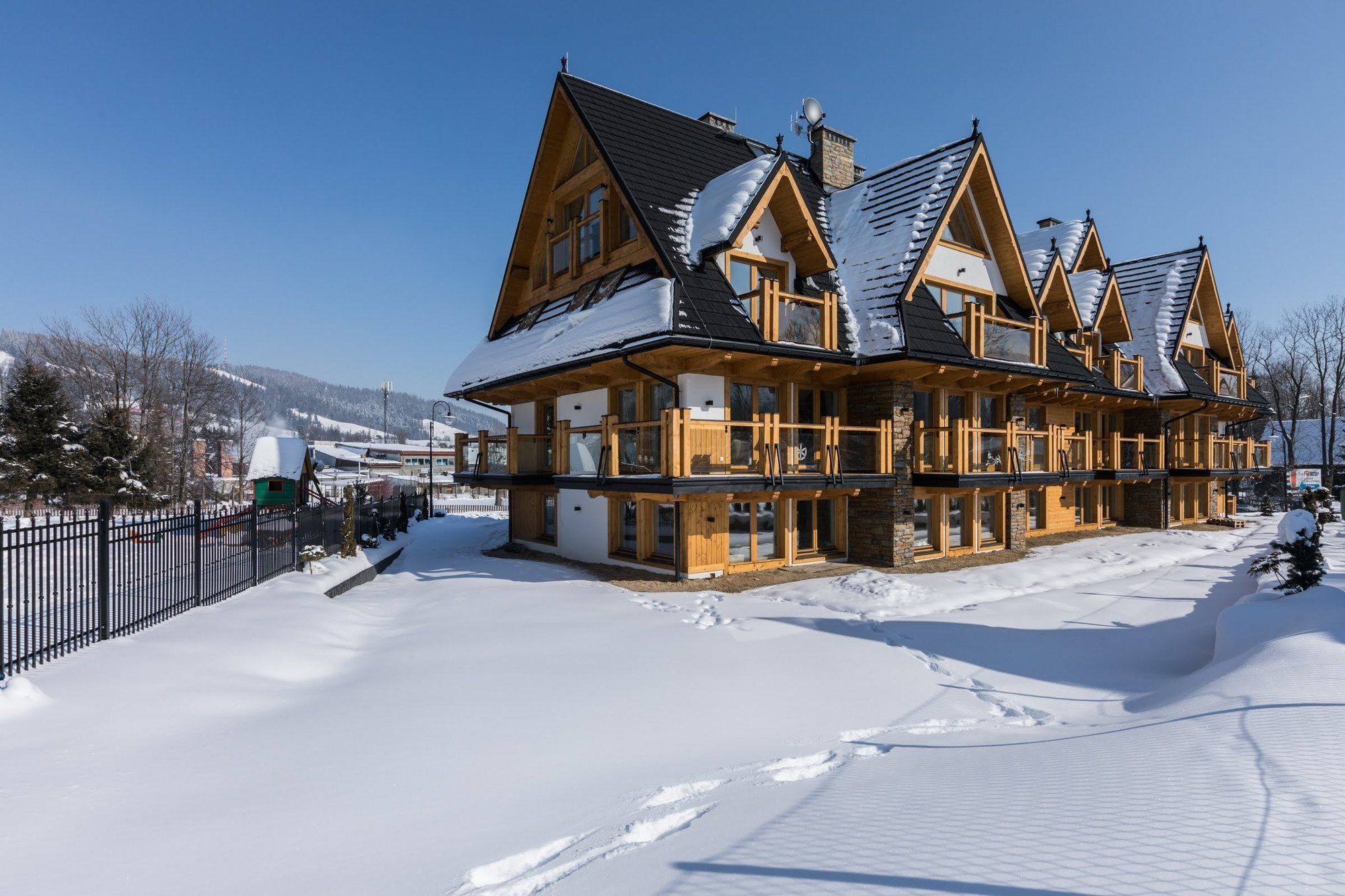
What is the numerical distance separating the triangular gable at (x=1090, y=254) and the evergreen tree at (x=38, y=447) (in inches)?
1559

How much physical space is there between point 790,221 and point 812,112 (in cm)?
665

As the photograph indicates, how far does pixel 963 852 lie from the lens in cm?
335

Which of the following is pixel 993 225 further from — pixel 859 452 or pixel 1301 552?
pixel 1301 552

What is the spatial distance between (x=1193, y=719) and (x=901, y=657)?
339 cm

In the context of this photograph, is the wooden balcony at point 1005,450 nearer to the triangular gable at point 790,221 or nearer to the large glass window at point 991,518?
the large glass window at point 991,518

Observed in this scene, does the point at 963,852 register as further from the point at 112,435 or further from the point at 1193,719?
the point at 112,435

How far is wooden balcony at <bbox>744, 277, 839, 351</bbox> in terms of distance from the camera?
43.3 feet

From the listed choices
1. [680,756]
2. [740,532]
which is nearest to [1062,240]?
[740,532]

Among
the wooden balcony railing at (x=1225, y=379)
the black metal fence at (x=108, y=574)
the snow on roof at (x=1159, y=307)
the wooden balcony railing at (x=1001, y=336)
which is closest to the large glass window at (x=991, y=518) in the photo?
the wooden balcony railing at (x=1001, y=336)

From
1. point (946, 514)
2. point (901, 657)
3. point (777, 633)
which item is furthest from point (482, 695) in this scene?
point (946, 514)

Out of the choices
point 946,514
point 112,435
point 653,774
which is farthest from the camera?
point 112,435

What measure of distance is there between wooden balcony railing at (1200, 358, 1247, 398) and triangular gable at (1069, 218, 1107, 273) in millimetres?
7493

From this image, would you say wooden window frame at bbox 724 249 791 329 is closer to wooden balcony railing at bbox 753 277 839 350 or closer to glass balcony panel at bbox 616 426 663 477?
wooden balcony railing at bbox 753 277 839 350

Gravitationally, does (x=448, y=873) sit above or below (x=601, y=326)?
below
